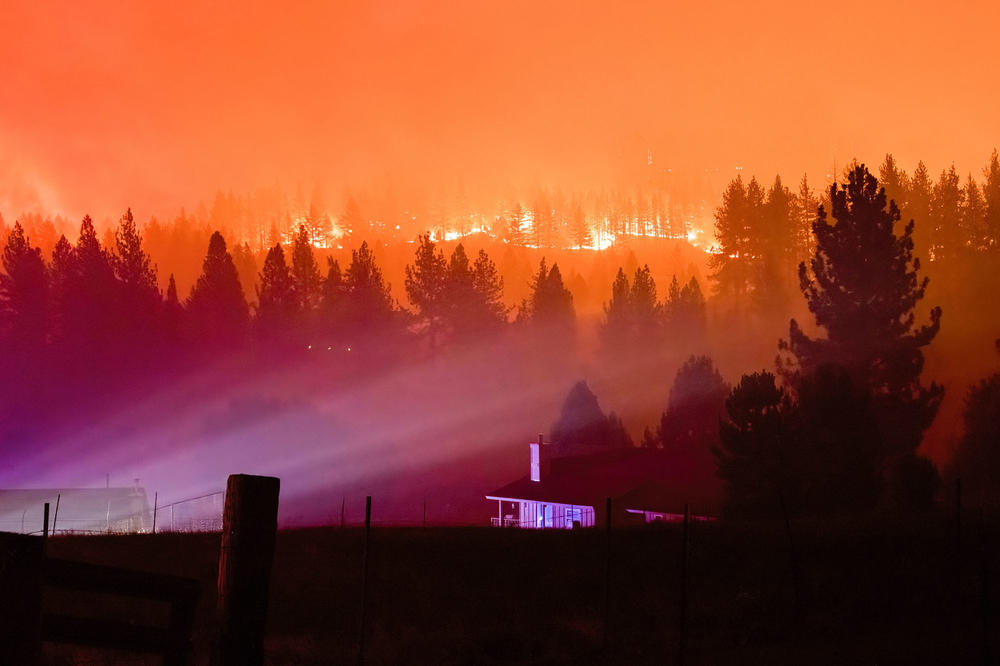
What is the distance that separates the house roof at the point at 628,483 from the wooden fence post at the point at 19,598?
132ft

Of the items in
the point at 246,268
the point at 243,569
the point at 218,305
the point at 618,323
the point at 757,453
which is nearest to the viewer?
the point at 243,569

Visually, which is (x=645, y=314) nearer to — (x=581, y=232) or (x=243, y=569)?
(x=581, y=232)

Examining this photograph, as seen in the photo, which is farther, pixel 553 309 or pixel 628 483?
pixel 553 309

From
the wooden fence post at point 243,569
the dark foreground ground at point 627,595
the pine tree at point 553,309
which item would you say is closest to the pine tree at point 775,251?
the pine tree at point 553,309

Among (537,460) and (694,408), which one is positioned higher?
(694,408)

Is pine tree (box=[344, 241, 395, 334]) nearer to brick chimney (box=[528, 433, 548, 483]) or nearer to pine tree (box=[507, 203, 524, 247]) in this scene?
brick chimney (box=[528, 433, 548, 483])

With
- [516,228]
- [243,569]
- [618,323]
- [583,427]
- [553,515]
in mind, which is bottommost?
[243,569]

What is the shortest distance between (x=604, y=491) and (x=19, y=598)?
47121mm

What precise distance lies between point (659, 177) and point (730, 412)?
164m

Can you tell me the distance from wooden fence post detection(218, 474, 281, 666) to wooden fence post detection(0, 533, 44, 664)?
3.96 feet

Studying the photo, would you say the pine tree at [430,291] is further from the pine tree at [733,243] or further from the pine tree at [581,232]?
the pine tree at [581,232]

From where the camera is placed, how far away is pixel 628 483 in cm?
5278

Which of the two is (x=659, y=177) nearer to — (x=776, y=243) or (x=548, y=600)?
(x=776, y=243)

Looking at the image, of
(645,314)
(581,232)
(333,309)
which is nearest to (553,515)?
(333,309)
